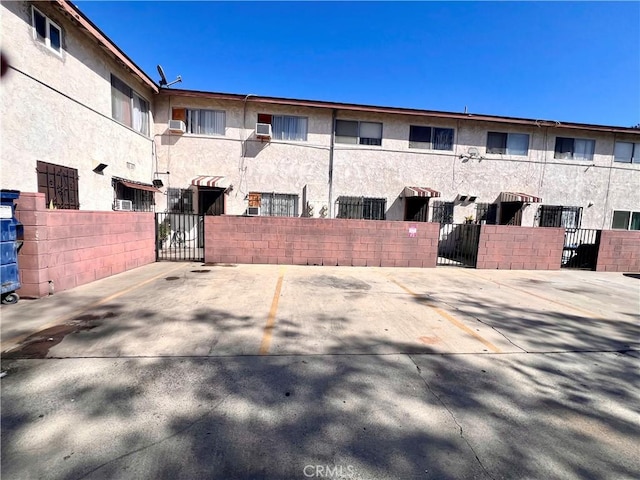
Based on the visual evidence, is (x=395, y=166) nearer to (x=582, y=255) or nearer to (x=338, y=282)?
(x=582, y=255)

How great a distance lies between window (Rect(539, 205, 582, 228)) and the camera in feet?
47.0

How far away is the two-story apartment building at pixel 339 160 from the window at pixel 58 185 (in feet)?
2.25

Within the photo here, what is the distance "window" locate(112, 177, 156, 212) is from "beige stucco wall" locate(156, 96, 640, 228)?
1233 millimetres

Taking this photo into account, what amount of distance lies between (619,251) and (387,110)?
1028 cm

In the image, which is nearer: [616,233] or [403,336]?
[403,336]

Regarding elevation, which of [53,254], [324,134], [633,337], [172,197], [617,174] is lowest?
[633,337]

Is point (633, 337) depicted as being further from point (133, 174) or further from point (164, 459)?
point (133, 174)

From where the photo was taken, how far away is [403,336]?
4.22m

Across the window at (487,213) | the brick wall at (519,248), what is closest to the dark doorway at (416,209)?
the window at (487,213)

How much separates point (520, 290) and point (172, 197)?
41.9ft

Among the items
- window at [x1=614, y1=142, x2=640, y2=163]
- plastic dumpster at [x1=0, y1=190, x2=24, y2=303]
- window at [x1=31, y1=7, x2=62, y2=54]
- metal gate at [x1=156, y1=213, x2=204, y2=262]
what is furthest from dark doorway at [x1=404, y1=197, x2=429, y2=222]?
window at [x1=31, y1=7, x2=62, y2=54]

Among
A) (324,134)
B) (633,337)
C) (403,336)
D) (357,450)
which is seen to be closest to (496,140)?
(324,134)

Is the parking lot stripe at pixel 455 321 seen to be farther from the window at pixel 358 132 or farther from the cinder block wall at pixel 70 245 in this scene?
the window at pixel 358 132

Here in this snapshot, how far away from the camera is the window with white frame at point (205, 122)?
12602 millimetres
